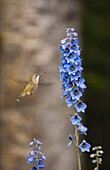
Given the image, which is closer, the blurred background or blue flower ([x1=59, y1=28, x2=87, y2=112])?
blue flower ([x1=59, y1=28, x2=87, y2=112])

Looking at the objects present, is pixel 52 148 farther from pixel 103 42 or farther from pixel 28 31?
pixel 103 42

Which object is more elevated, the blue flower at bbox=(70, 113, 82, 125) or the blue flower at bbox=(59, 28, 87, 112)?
the blue flower at bbox=(59, 28, 87, 112)

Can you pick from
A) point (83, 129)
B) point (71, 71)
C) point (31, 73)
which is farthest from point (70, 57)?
point (31, 73)

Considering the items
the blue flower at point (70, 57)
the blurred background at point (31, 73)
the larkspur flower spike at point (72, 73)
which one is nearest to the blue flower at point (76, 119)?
the larkspur flower spike at point (72, 73)

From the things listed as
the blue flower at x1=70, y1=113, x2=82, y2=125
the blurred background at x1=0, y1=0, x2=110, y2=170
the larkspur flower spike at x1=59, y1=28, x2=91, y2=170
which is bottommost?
the blue flower at x1=70, y1=113, x2=82, y2=125

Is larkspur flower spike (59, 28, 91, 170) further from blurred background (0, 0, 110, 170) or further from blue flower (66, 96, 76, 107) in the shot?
blurred background (0, 0, 110, 170)

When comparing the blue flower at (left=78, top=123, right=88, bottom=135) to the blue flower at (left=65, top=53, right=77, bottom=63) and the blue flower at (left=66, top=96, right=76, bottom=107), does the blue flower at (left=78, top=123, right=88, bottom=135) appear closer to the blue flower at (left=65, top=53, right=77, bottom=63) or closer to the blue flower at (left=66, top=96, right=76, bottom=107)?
the blue flower at (left=66, top=96, right=76, bottom=107)

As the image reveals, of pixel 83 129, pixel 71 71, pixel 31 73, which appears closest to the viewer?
pixel 71 71

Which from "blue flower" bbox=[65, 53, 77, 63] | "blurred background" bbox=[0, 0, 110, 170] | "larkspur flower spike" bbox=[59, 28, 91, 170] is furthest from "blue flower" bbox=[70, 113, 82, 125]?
"blurred background" bbox=[0, 0, 110, 170]

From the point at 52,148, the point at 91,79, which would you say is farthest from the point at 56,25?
Result: the point at 91,79

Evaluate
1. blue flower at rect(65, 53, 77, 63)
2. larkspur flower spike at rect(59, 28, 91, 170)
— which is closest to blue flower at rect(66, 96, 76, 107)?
larkspur flower spike at rect(59, 28, 91, 170)

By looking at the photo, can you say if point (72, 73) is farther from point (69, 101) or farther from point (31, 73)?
point (31, 73)
